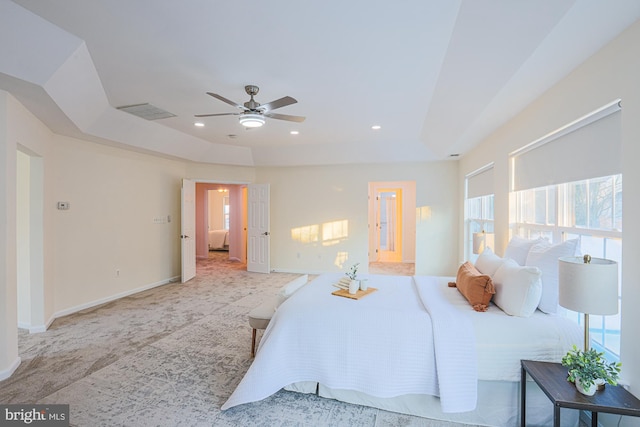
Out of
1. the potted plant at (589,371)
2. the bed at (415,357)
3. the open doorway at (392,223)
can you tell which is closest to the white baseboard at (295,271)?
the open doorway at (392,223)

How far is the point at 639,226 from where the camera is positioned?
1.57m

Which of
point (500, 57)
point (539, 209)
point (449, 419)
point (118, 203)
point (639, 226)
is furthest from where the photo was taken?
point (118, 203)

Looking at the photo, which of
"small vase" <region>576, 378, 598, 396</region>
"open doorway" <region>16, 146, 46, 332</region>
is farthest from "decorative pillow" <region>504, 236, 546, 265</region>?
"open doorway" <region>16, 146, 46, 332</region>

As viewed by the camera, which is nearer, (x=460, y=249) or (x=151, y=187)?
(x=151, y=187)

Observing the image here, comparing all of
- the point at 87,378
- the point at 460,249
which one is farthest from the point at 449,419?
the point at 460,249

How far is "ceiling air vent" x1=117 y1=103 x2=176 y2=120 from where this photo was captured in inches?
148

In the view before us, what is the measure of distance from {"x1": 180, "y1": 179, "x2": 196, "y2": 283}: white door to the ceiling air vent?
194 cm

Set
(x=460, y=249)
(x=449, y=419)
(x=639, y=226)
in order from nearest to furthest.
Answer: (x=639, y=226), (x=449, y=419), (x=460, y=249)

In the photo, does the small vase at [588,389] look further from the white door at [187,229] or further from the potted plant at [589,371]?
the white door at [187,229]

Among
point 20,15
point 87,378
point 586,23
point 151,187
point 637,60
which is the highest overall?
point 20,15

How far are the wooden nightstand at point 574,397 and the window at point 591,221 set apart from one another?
44 cm

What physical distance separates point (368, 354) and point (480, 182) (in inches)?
144

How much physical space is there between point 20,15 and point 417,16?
2.74 meters

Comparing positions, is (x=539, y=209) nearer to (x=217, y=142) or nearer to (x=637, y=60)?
(x=637, y=60)
